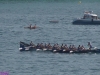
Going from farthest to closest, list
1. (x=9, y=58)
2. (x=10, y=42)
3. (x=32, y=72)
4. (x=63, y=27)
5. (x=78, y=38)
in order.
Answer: (x=63, y=27), (x=78, y=38), (x=10, y=42), (x=9, y=58), (x=32, y=72)

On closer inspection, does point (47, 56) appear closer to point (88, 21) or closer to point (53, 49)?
point (53, 49)

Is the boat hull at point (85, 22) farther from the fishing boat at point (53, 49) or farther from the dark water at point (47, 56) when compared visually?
the fishing boat at point (53, 49)

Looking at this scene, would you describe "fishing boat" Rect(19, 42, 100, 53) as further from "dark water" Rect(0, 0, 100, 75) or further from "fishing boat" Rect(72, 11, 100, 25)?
"fishing boat" Rect(72, 11, 100, 25)

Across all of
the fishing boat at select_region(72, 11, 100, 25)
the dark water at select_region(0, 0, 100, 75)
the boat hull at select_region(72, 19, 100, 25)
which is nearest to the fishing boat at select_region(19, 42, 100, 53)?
the dark water at select_region(0, 0, 100, 75)

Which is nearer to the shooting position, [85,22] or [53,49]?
[53,49]

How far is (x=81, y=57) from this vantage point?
83688 mm

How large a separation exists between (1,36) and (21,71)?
36.7 m

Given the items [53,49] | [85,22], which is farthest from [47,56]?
[85,22]

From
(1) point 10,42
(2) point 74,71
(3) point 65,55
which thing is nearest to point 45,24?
(1) point 10,42

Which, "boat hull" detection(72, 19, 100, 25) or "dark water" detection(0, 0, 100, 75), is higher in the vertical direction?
"boat hull" detection(72, 19, 100, 25)

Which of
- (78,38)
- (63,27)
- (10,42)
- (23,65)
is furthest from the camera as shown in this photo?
(63,27)

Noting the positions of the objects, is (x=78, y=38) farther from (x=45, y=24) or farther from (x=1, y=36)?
(x=45, y=24)

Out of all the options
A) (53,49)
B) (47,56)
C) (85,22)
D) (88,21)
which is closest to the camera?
(47,56)

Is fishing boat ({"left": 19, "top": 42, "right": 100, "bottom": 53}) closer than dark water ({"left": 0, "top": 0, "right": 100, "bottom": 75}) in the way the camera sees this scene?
No
